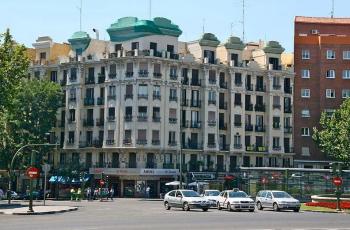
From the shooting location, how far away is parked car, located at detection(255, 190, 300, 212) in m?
44.3

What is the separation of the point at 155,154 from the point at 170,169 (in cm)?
263

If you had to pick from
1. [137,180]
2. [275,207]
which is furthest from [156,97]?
[275,207]

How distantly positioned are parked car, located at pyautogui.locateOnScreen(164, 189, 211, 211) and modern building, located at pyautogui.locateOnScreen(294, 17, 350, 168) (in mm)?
51236

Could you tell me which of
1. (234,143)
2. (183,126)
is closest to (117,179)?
(183,126)

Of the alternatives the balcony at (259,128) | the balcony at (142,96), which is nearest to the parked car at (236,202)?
the balcony at (142,96)

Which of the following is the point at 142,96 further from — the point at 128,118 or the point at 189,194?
the point at 189,194

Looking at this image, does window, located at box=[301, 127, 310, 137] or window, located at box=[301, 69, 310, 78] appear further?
window, located at box=[301, 69, 310, 78]

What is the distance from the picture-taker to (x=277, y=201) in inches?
1770

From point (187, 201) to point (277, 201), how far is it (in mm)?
5936

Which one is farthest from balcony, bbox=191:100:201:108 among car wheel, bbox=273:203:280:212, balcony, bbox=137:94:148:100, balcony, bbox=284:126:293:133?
car wheel, bbox=273:203:280:212

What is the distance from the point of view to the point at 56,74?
93.3 m

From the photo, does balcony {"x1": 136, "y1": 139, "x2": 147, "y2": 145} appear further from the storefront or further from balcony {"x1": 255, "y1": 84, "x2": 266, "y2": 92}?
balcony {"x1": 255, "y1": 84, "x2": 266, "y2": 92}

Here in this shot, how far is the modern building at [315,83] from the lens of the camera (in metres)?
94.9

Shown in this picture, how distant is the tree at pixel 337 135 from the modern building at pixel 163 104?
8812 mm
